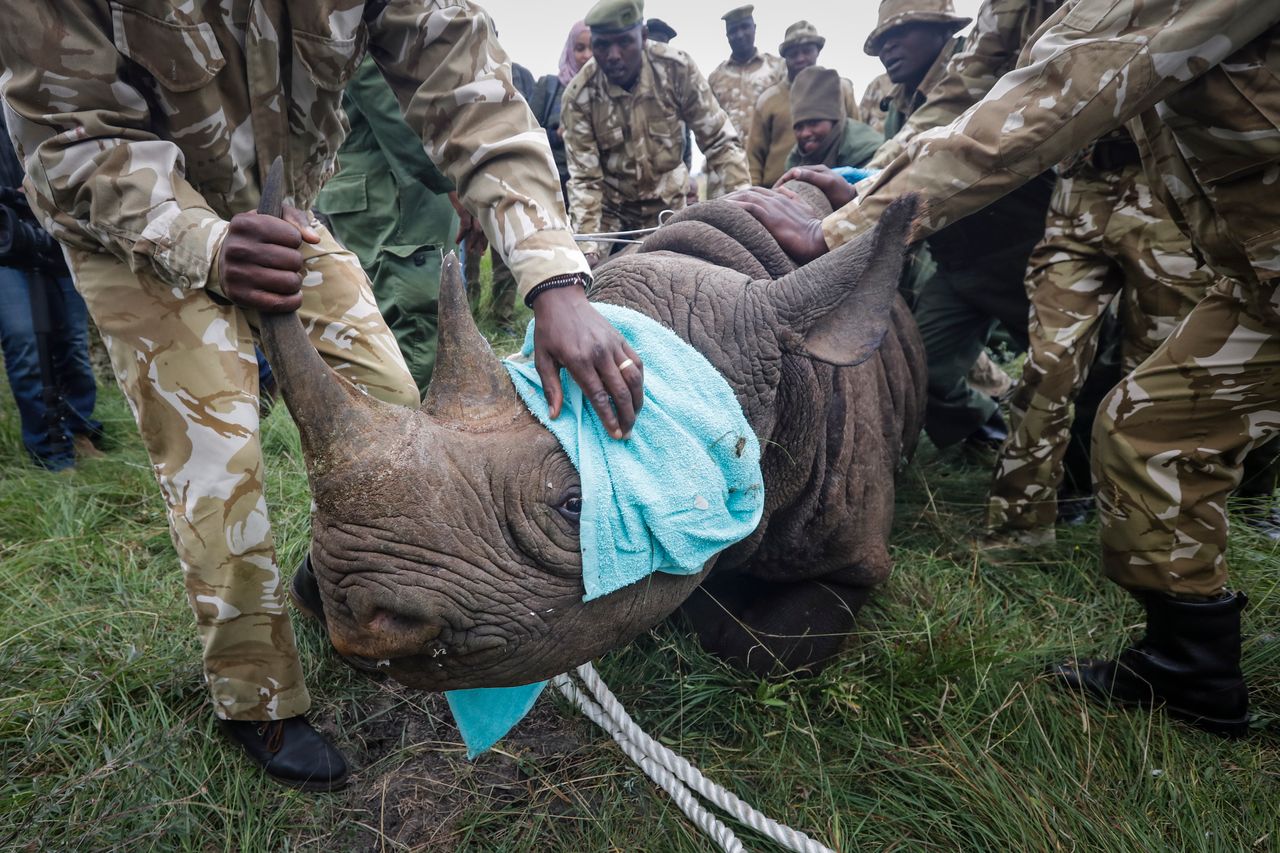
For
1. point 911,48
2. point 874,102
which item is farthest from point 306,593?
point 874,102

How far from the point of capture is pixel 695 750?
101 inches

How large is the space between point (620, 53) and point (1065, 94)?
6.27 metres

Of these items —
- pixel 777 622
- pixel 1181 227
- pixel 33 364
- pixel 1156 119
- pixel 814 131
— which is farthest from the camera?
pixel 814 131

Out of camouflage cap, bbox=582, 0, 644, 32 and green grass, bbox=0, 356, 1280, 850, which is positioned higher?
camouflage cap, bbox=582, 0, 644, 32

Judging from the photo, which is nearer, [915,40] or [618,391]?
[618,391]

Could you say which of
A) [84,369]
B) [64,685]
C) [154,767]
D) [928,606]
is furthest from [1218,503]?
[84,369]

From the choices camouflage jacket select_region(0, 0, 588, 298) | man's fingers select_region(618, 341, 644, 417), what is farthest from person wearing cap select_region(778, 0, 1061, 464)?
man's fingers select_region(618, 341, 644, 417)

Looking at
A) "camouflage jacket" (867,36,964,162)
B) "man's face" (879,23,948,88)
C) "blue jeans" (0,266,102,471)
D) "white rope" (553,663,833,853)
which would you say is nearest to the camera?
"white rope" (553,663,833,853)

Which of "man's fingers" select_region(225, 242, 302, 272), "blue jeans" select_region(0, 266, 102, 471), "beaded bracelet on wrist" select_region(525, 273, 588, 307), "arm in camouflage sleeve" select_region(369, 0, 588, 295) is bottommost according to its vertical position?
"blue jeans" select_region(0, 266, 102, 471)

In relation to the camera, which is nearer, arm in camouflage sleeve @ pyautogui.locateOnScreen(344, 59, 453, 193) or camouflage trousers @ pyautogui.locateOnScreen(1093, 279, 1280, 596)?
camouflage trousers @ pyautogui.locateOnScreen(1093, 279, 1280, 596)

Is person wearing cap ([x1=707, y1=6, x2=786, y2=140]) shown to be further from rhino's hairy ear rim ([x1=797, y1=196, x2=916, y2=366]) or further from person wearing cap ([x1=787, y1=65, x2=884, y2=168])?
rhino's hairy ear rim ([x1=797, y1=196, x2=916, y2=366])

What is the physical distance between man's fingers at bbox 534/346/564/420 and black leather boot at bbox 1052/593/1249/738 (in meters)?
2.15

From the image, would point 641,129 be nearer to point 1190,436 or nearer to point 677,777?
point 1190,436

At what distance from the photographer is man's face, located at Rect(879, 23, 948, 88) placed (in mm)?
5887
